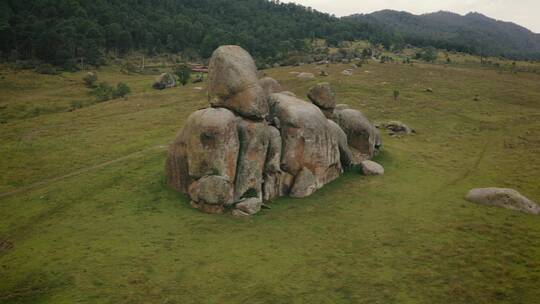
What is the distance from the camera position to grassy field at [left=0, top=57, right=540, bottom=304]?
18.8m

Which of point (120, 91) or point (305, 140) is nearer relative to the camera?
point (305, 140)

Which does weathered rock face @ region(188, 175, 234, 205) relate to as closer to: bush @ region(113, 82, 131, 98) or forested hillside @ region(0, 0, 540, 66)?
bush @ region(113, 82, 131, 98)

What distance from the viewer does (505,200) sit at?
2711 cm

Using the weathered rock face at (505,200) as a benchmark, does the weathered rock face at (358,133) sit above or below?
above

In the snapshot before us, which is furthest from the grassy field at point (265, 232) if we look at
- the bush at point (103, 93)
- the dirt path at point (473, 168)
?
the bush at point (103, 93)

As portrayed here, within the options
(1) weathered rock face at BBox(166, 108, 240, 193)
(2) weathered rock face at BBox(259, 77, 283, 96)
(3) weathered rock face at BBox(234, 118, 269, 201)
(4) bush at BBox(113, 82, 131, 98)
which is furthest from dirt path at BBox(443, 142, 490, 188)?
(4) bush at BBox(113, 82, 131, 98)

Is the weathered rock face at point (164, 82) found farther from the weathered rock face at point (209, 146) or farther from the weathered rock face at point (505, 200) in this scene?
the weathered rock face at point (505, 200)

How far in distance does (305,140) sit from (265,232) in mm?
8615

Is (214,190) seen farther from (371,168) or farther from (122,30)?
(122,30)

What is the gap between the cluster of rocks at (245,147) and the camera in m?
27.1

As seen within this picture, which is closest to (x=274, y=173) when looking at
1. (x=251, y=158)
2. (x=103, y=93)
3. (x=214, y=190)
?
(x=251, y=158)

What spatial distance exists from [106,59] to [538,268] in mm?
113016

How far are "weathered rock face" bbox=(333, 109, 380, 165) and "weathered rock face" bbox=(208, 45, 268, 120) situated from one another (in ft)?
33.9

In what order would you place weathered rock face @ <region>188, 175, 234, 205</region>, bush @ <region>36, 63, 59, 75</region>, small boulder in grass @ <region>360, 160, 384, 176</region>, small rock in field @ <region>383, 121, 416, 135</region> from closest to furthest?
1. weathered rock face @ <region>188, 175, 234, 205</region>
2. small boulder in grass @ <region>360, 160, 384, 176</region>
3. small rock in field @ <region>383, 121, 416, 135</region>
4. bush @ <region>36, 63, 59, 75</region>
